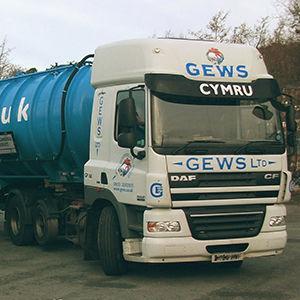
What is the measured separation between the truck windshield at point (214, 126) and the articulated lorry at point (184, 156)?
0.01 m

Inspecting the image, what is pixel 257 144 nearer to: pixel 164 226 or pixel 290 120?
pixel 290 120

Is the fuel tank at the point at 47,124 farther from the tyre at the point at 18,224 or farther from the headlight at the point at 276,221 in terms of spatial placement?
the headlight at the point at 276,221

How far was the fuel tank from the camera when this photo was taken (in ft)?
29.8

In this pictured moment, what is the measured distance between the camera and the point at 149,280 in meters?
7.41

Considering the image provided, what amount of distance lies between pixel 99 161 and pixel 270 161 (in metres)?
2.42

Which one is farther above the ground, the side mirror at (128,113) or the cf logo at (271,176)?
the side mirror at (128,113)

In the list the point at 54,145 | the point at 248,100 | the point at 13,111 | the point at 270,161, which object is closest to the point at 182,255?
the point at 270,161

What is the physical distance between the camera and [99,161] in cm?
793

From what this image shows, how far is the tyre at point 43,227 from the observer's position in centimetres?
1008

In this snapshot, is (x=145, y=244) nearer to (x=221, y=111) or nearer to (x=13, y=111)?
(x=221, y=111)

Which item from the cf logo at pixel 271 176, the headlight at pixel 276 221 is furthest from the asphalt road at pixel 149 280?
the cf logo at pixel 271 176

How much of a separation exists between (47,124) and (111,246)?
127 inches

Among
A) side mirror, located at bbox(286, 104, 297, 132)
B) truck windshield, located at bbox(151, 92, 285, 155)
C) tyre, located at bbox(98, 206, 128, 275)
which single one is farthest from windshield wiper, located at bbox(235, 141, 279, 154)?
tyre, located at bbox(98, 206, 128, 275)

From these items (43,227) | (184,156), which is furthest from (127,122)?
(43,227)
